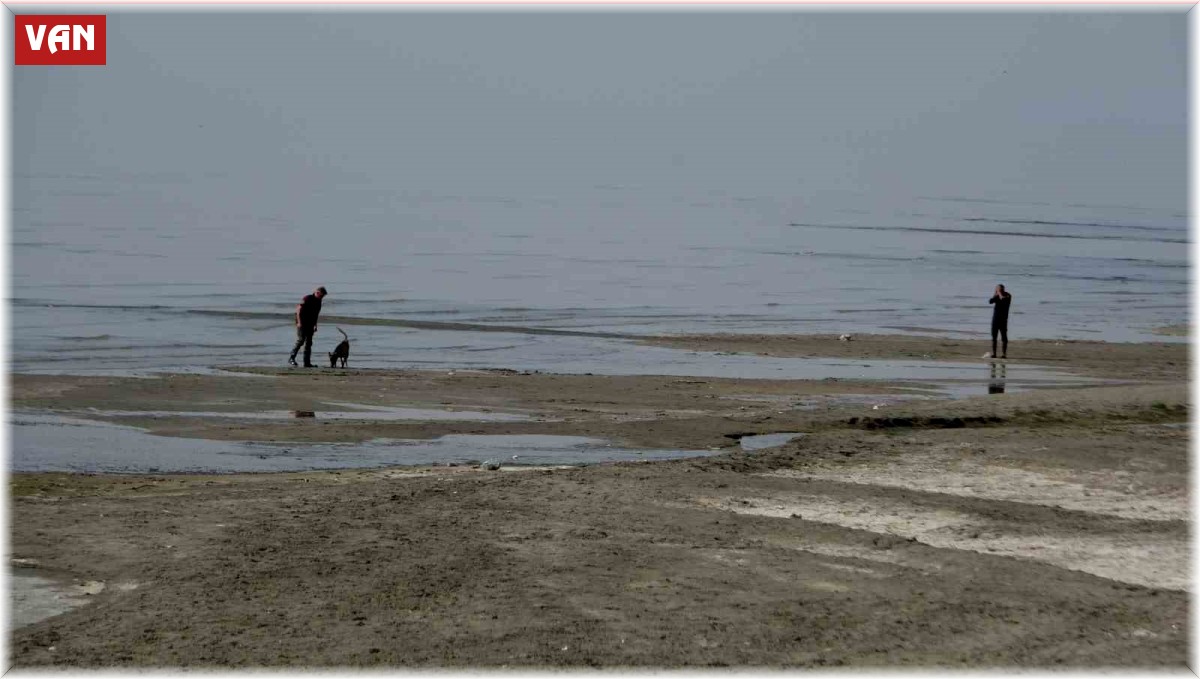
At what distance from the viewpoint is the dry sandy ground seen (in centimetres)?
907

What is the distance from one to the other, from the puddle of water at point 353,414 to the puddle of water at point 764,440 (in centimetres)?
350

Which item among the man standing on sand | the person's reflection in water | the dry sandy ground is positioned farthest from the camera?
the man standing on sand

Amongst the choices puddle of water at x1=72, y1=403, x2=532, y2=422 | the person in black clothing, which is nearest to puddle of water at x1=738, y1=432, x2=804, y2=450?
puddle of water at x1=72, y1=403, x2=532, y2=422

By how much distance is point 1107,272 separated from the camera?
6594cm

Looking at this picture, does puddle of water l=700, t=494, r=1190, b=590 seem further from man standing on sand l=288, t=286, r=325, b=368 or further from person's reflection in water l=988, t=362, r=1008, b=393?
man standing on sand l=288, t=286, r=325, b=368

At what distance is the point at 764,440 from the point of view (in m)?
18.5

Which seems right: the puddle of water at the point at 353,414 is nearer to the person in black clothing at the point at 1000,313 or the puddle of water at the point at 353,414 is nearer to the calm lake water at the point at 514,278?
the calm lake water at the point at 514,278

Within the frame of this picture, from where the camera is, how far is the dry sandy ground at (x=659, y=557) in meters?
9.07

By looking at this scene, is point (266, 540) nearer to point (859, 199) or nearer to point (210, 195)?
point (210, 195)

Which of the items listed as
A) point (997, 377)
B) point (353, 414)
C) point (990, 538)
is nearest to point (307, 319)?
point (353, 414)

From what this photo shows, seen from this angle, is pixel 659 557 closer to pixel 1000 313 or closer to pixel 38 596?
pixel 38 596

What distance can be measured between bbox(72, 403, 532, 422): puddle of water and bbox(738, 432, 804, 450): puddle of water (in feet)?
11.5

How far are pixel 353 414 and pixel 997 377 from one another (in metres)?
12.4

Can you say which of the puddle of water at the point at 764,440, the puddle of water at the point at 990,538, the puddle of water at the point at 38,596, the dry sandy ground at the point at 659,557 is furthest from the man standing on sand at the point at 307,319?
the puddle of water at the point at 38,596
